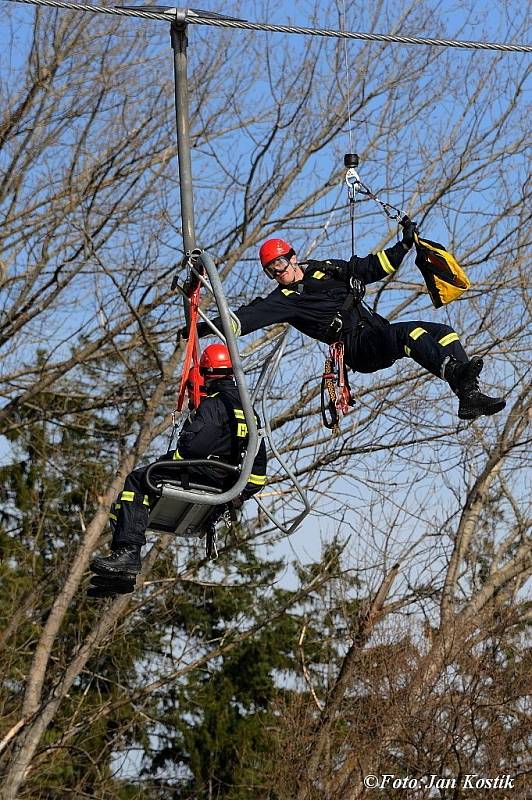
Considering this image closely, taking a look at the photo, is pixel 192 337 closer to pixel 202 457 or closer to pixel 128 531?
pixel 202 457

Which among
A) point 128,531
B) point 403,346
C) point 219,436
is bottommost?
point 128,531

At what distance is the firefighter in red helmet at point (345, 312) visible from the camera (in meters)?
6.63

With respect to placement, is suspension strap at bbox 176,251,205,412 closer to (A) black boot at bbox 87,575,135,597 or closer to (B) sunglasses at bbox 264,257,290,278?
(B) sunglasses at bbox 264,257,290,278

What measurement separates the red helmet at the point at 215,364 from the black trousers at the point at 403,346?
0.65 metres

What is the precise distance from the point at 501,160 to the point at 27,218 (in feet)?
21.2

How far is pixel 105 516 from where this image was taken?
1520 centimetres

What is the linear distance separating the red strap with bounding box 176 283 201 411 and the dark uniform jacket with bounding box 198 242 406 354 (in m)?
0.15

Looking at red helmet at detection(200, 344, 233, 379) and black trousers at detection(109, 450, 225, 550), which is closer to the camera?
black trousers at detection(109, 450, 225, 550)

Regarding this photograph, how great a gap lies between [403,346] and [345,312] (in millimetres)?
382

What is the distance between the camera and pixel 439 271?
662cm

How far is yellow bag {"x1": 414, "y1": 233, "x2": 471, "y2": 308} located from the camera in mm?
6578

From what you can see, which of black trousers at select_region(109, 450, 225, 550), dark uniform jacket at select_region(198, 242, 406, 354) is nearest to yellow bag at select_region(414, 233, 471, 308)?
dark uniform jacket at select_region(198, 242, 406, 354)

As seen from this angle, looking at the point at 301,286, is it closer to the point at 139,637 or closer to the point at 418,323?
the point at 418,323

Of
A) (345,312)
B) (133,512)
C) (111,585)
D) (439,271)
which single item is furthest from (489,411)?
(111,585)
